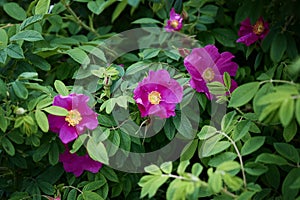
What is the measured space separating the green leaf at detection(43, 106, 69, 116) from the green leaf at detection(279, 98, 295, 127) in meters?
0.53

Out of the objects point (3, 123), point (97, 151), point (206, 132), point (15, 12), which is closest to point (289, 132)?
point (206, 132)

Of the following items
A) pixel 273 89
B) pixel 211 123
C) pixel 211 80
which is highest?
pixel 273 89

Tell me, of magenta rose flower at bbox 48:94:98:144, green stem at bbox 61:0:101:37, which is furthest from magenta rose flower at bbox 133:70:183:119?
green stem at bbox 61:0:101:37

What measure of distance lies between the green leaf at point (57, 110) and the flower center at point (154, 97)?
0.22m

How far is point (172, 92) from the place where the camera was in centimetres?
133

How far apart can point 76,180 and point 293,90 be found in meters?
0.70

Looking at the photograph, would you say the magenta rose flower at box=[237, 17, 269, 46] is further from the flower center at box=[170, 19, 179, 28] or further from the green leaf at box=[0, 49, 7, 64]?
the green leaf at box=[0, 49, 7, 64]

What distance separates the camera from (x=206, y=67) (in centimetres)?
139

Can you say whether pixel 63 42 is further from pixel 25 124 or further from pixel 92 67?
pixel 25 124

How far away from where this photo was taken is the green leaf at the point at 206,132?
127cm

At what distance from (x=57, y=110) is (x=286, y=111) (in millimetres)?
554

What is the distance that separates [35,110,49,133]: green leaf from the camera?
122 centimetres

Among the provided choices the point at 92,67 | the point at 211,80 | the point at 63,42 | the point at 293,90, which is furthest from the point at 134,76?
the point at 293,90

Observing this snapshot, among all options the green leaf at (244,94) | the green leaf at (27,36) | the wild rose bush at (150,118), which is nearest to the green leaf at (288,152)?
the wild rose bush at (150,118)
